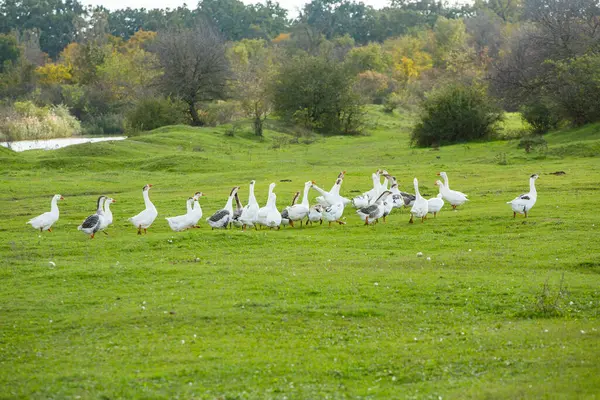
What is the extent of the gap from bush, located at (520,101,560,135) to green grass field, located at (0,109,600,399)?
21.6m

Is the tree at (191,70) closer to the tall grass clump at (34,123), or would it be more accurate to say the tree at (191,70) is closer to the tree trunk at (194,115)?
the tree trunk at (194,115)

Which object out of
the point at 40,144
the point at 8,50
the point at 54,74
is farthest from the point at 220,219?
the point at 8,50

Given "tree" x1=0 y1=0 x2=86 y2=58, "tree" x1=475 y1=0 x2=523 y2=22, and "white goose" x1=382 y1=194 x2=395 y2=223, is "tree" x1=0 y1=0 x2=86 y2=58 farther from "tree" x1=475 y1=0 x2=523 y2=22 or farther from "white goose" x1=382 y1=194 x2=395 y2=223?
"white goose" x1=382 y1=194 x2=395 y2=223

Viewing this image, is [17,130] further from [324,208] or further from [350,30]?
[350,30]

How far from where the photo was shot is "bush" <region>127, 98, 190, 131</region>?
58969 mm

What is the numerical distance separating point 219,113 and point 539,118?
28098 mm

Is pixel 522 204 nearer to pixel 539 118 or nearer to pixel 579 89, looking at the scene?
pixel 579 89

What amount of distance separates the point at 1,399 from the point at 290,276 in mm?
6530

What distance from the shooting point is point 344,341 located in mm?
11172

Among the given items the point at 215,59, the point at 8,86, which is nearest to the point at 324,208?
the point at 215,59

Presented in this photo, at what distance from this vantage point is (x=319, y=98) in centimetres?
6266

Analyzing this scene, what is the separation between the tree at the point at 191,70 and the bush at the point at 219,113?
117 centimetres

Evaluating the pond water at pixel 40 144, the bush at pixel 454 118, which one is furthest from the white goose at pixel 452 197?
the pond water at pixel 40 144

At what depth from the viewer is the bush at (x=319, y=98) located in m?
62.4
